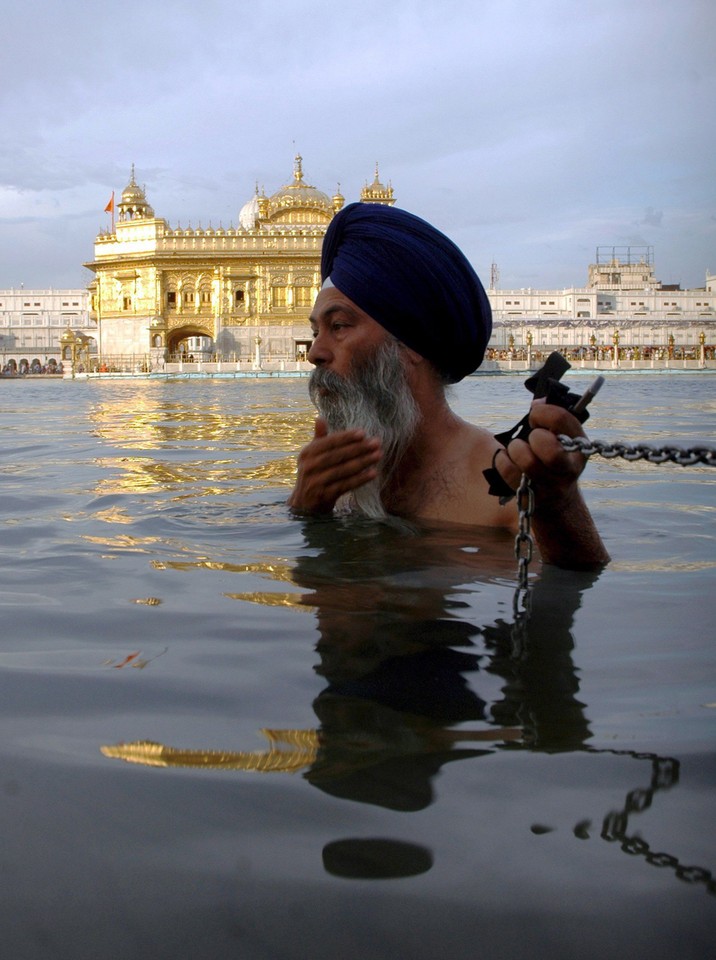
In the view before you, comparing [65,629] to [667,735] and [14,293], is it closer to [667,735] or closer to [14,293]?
[667,735]

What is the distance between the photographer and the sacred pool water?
0.71 metres

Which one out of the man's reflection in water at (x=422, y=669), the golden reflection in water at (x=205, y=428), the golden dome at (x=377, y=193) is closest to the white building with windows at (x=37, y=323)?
the golden dome at (x=377, y=193)

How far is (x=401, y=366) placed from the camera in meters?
2.78

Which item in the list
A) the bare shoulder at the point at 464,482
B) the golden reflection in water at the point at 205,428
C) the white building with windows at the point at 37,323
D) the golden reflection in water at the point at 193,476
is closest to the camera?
A: the bare shoulder at the point at 464,482

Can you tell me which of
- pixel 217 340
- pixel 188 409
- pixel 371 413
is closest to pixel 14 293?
pixel 217 340

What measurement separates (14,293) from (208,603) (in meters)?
86.7

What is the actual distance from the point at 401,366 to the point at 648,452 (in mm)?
1657

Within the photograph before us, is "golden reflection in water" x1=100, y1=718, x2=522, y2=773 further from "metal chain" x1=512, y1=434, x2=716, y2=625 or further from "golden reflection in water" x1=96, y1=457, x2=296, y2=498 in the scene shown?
"golden reflection in water" x1=96, y1=457, x2=296, y2=498

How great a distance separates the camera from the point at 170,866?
2.57 ft

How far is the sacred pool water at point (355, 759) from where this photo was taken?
708mm

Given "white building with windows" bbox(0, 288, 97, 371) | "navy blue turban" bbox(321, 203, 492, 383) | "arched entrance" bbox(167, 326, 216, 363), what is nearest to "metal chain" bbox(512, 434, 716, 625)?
"navy blue turban" bbox(321, 203, 492, 383)

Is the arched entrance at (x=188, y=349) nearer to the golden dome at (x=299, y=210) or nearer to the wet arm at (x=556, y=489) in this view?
the golden dome at (x=299, y=210)

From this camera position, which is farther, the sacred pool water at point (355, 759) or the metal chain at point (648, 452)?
the metal chain at point (648, 452)

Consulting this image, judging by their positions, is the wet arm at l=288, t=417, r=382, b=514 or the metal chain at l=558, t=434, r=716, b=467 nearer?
the metal chain at l=558, t=434, r=716, b=467
